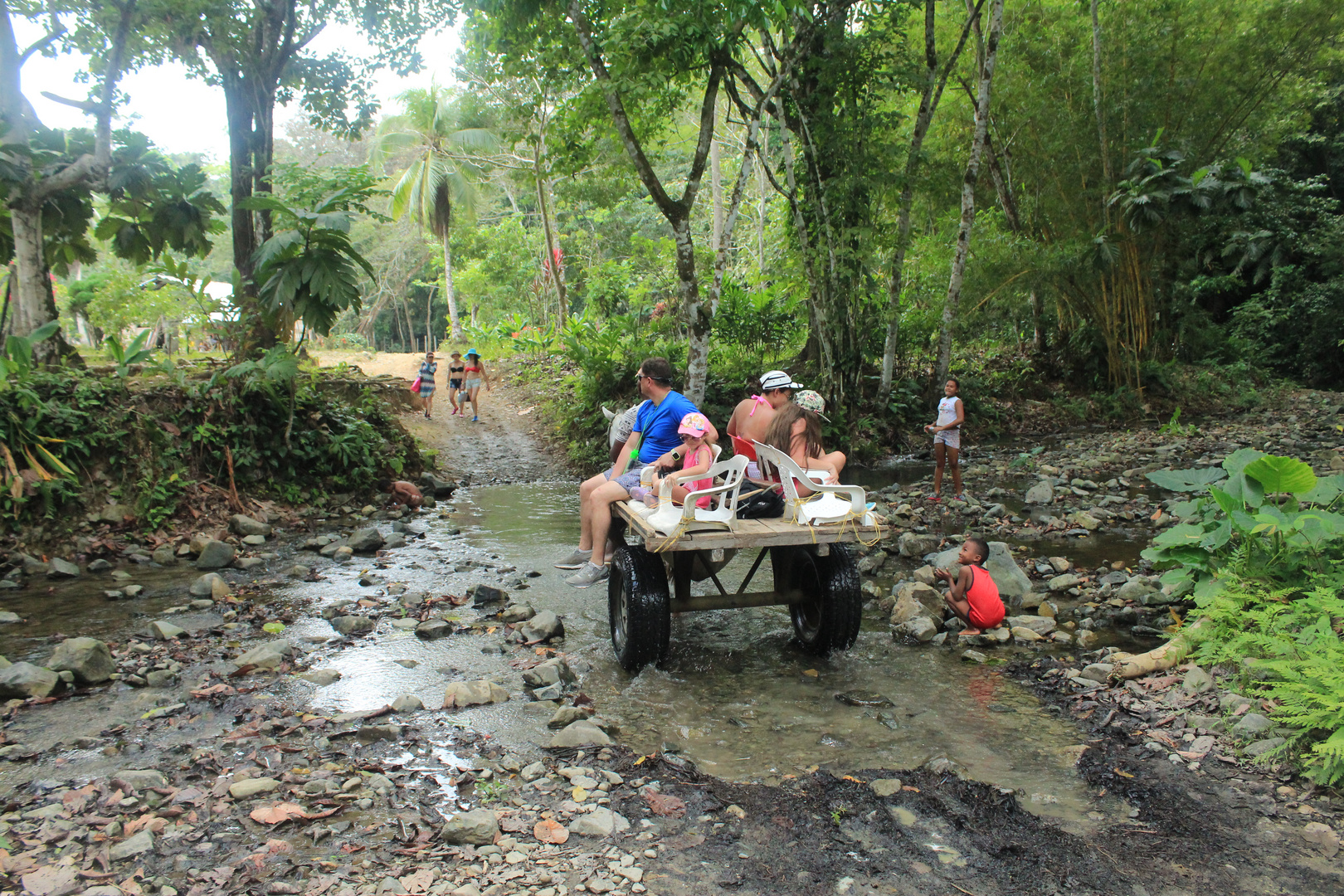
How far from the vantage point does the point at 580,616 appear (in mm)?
6824

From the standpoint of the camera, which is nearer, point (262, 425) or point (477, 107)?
point (262, 425)

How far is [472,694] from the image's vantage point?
5.01 meters

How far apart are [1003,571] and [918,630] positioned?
1532mm

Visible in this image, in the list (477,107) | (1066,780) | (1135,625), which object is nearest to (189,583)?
(1066,780)

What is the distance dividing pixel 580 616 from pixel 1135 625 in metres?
4.42

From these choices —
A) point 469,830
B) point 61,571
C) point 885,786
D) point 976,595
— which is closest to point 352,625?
point 469,830

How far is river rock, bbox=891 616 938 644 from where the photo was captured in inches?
244

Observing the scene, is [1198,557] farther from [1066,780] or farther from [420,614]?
[420,614]

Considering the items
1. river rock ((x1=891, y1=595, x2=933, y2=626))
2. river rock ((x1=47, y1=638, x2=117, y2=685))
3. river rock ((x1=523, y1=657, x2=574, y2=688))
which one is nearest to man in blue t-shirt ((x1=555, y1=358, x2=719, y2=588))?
river rock ((x1=523, y1=657, x2=574, y2=688))

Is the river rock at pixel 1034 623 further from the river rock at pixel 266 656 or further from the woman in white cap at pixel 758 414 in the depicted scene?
the river rock at pixel 266 656

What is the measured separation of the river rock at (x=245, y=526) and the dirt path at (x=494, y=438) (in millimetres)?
4645

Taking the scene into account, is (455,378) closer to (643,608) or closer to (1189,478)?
(643,608)

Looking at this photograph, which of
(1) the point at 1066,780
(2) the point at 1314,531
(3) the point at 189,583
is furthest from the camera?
(3) the point at 189,583

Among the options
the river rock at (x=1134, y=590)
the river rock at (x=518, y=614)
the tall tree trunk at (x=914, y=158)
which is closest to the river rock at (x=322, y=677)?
the river rock at (x=518, y=614)
